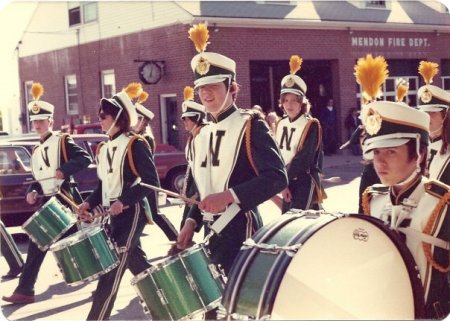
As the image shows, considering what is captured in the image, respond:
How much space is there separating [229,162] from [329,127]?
18.3 m

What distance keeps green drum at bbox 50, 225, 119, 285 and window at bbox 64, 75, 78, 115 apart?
65.2 feet

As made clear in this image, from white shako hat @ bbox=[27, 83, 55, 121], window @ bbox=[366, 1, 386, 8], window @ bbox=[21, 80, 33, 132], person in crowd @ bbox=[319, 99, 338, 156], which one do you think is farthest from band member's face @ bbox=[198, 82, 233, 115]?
window @ bbox=[21, 80, 33, 132]

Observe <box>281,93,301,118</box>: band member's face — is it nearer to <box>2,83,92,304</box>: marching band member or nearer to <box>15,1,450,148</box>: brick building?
<box>2,83,92,304</box>: marching band member

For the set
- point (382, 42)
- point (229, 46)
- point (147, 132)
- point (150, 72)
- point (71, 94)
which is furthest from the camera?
point (71, 94)

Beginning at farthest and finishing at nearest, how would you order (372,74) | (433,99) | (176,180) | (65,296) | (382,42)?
(382,42), (176,180), (65,296), (433,99), (372,74)

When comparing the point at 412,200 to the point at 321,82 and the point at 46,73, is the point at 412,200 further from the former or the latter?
the point at 46,73

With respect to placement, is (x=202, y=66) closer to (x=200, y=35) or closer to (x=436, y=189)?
(x=200, y=35)

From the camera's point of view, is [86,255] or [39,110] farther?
[39,110]

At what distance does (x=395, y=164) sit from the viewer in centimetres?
313

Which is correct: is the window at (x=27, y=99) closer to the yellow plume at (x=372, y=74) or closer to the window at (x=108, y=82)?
the window at (x=108, y=82)

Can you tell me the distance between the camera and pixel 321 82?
22703 millimetres

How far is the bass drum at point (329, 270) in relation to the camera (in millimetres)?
2807

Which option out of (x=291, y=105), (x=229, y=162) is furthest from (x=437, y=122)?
(x=229, y=162)

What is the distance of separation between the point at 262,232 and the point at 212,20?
1644 cm
